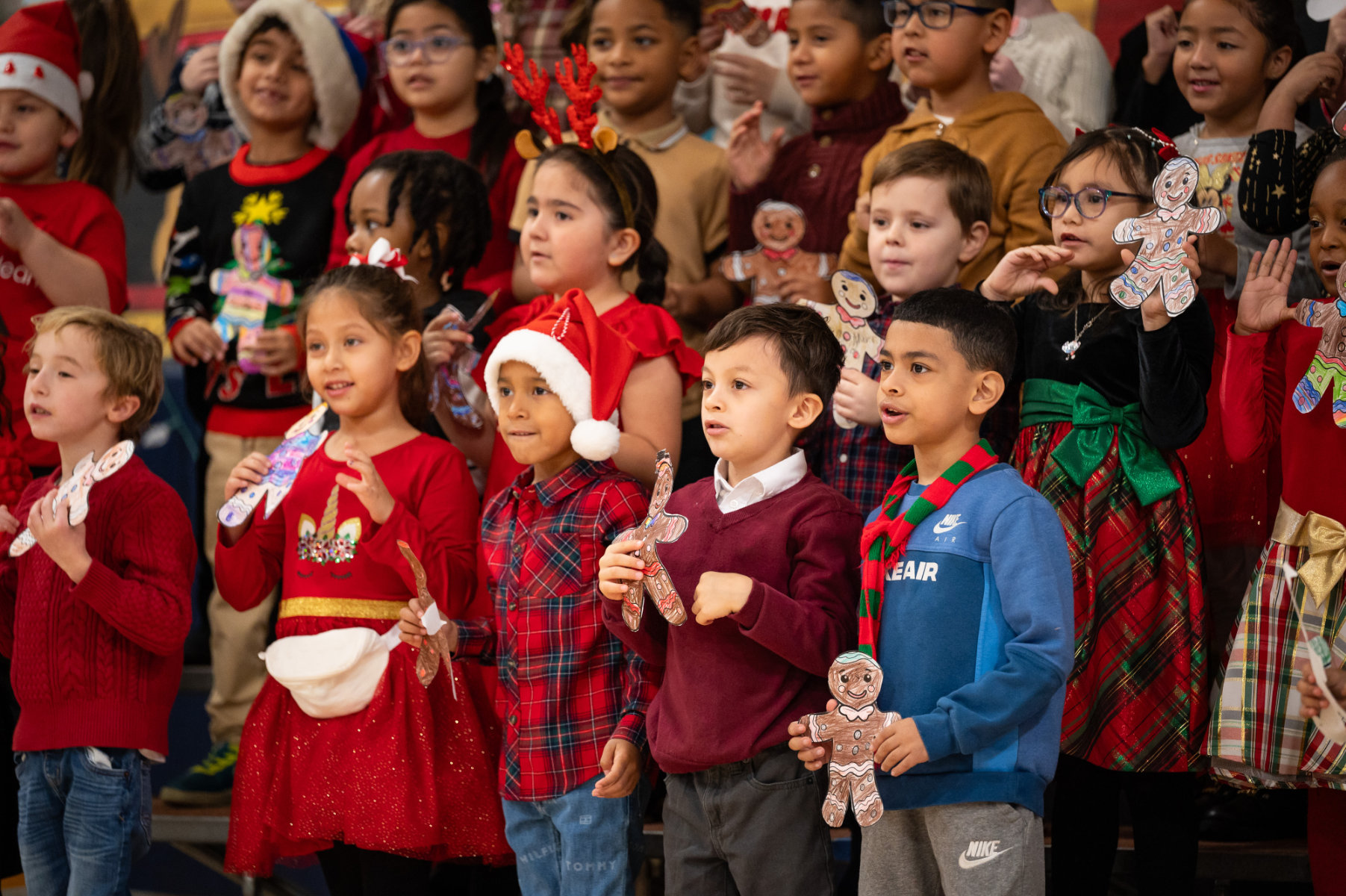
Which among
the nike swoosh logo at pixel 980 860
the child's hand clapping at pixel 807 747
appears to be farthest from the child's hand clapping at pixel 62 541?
the nike swoosh logo at pixel 980 860

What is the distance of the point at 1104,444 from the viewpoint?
2.52m

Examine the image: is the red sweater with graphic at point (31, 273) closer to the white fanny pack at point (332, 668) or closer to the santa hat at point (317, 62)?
the santa hat at point (317, 62)

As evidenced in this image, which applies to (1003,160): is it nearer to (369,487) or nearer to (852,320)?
(852,320)

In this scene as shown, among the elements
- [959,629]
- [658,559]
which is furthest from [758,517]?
[959,629]

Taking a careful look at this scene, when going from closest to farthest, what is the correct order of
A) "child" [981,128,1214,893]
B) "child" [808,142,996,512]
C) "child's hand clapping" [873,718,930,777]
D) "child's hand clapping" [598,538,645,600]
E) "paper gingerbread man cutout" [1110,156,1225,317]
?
1. "child's hand clapping" [873,718,930,777]
2. "child's hand clapping" [598,538,645,600]
3. "paper gingerbread man cutout" [1110,156,1225,317]
4. "child" [981,128,1214,893]
5. "child" [808,142,996,512]

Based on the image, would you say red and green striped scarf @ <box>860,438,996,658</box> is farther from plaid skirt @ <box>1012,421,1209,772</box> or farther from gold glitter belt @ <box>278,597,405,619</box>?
gold glitter belt @ <box>278,597,405,619</box>

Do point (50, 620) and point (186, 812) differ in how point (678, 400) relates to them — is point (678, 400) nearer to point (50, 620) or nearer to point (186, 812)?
point (50, 620)

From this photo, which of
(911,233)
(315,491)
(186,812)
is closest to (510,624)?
(315,491)

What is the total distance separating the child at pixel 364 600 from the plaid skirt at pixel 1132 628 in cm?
118

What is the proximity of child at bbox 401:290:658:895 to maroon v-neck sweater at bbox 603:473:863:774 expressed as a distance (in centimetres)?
18

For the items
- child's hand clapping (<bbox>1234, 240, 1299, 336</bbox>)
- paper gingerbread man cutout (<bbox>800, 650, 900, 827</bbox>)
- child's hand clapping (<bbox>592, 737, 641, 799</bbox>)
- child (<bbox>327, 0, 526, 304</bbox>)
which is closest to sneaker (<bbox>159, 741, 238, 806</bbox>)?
child (<bbox>327, 0, 526, 304</bbox>)

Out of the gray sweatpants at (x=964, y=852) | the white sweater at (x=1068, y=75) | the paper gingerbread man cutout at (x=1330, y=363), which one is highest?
the white sweater at (x=1068, y=75)

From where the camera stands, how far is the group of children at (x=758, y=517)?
220 centimetres

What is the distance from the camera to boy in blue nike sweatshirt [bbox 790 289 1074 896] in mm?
2016
